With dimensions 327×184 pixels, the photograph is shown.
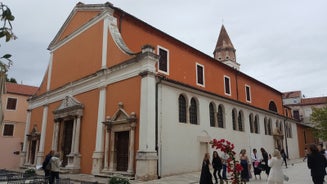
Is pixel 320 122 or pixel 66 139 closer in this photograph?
pixel 66 139

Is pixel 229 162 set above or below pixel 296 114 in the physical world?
below

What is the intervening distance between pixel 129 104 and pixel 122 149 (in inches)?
91.6

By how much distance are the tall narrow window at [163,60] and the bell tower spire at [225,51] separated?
20.5 m

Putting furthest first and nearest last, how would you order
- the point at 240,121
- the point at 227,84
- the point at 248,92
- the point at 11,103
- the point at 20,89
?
the point at 20,89, the point at 11,103, the point at 248,92, the point at 227,84, the point at 240,121

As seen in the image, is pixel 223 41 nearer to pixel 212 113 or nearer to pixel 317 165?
pixel 212 113

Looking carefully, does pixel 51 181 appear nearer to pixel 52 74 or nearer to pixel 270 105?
pixel 52 74

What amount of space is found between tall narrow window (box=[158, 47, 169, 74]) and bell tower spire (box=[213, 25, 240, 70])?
20.5 metres

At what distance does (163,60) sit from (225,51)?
21945 mm

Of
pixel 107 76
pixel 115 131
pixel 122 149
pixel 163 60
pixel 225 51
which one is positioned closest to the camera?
pixel 122 149

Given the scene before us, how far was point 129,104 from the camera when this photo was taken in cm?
1340

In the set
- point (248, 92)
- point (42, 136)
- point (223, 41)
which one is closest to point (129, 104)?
point (42, 136)

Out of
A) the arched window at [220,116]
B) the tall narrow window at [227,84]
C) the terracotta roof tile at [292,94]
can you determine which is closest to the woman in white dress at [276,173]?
the arched window at [220,116]

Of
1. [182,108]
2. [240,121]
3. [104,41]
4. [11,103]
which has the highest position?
[104,41]

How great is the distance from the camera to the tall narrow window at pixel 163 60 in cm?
1663
